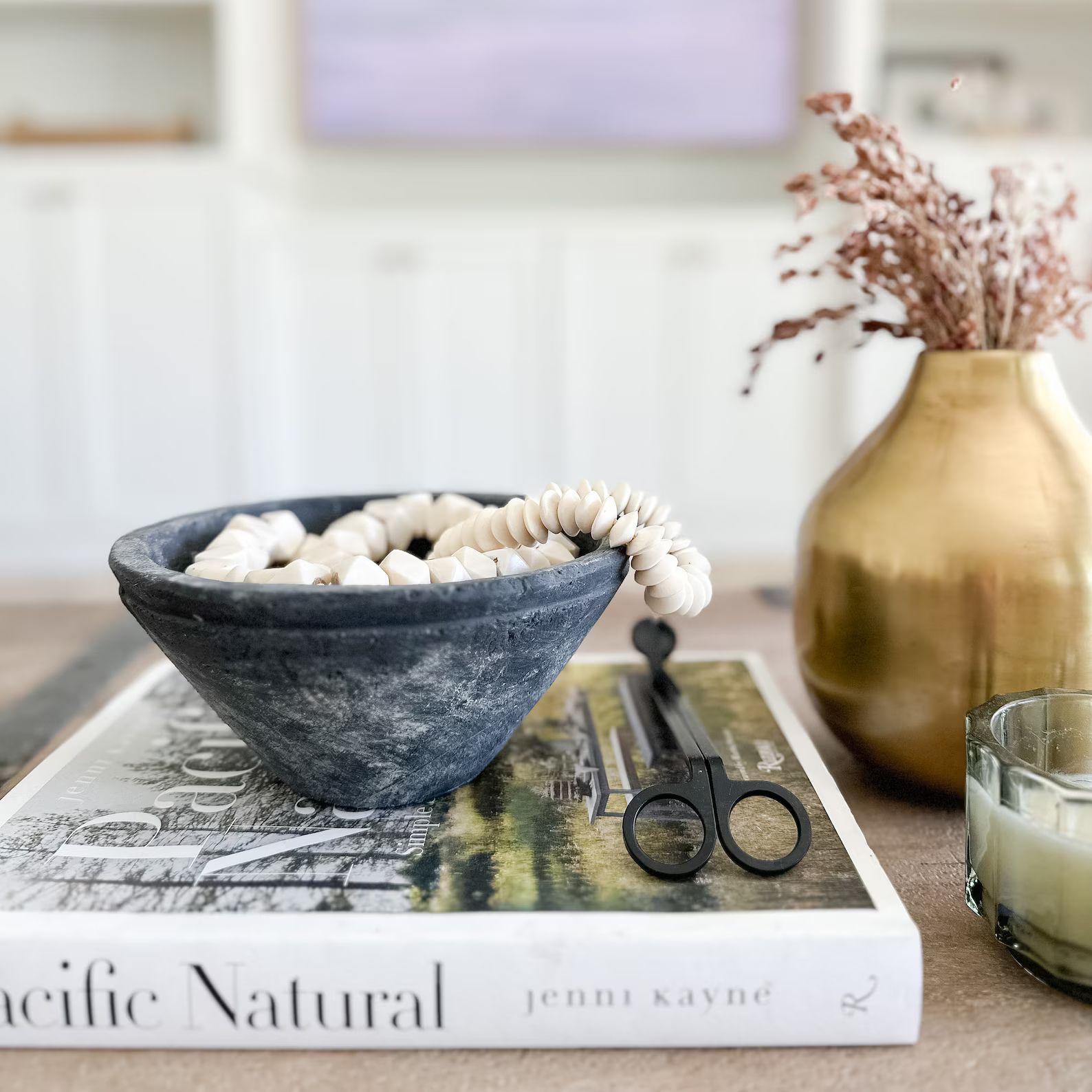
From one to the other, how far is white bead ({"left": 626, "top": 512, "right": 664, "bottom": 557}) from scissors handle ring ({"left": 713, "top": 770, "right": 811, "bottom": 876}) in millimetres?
105

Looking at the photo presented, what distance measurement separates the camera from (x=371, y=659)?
41 centimetres

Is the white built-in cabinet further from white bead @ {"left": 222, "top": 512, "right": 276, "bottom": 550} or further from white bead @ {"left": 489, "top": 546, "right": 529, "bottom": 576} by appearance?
white bead @ {"left": 489, "top": 546, "right": 529, "bottom": 576}

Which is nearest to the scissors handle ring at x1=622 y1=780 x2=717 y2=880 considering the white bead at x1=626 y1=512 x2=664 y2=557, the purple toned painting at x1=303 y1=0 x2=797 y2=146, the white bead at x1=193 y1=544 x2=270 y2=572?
the white bead at x1=626 y1=512 x2=664 y2=557

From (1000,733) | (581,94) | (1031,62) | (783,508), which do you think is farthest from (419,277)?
(1000,733)

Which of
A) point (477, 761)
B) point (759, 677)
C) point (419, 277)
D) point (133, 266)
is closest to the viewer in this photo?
point (477, 761)

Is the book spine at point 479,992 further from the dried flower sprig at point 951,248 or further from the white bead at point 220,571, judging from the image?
the dried flower sprig at point 951,248

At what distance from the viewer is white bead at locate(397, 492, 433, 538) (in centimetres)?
61

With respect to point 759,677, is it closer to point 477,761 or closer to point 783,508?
point 477,761

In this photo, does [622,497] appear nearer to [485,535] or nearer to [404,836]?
[485,535]

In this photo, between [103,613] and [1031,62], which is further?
[1031,62]

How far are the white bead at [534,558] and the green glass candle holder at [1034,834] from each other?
0.20m

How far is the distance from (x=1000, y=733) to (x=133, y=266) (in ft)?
8.94

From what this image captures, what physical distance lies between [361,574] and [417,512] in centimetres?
18

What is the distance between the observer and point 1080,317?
1.79ft
